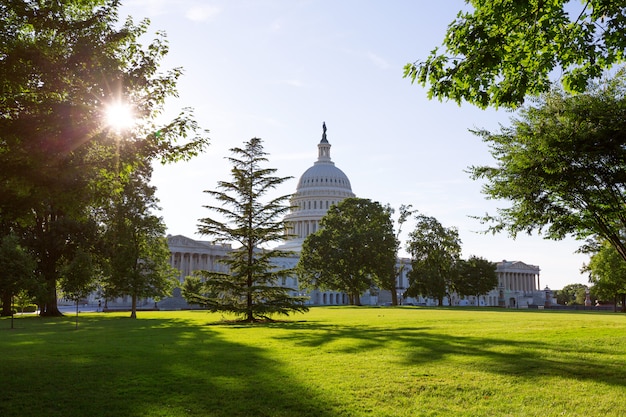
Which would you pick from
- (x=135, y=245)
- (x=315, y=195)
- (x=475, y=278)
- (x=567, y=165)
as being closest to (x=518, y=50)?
(x=567, y=165)

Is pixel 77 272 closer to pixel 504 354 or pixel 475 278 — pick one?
pixel 504 354

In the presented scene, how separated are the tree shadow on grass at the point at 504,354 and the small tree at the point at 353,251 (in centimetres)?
5834

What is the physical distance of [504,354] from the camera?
15.5m

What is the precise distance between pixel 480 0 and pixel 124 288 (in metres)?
45.3

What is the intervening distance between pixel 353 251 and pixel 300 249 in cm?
8025

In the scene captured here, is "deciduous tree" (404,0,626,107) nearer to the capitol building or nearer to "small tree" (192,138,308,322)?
"small tree" (192,138,308,322)

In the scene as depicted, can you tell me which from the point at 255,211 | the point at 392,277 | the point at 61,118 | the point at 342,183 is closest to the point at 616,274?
the point at 392,277

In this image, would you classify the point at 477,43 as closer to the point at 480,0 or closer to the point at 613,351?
the point at 480,0

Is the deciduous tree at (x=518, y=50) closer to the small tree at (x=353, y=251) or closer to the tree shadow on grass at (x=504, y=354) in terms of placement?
the tree shadow on grass at (x=504, y=354)

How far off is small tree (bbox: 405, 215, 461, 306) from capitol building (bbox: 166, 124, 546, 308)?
149 feet

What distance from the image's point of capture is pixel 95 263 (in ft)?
178

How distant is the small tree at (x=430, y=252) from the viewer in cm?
8838

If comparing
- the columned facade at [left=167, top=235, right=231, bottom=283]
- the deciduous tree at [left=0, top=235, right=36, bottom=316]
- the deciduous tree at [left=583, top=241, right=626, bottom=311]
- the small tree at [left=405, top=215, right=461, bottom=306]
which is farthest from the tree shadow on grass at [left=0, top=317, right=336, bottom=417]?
the columned facade at [left=167, top=235, right=231, bottom=283]

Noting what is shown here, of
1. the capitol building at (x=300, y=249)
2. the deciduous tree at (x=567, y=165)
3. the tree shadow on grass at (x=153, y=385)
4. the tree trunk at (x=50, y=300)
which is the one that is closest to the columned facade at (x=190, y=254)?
the capitol building at (x=300, y=249)
